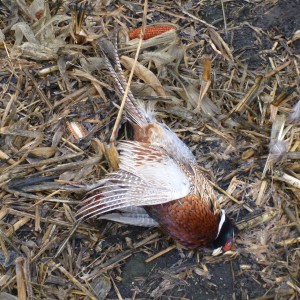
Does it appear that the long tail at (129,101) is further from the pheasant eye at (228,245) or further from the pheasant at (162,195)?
the pheasant eye at (228,245)

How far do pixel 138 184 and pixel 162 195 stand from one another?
14 centimetres

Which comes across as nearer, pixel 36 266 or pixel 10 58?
pixel 36 266

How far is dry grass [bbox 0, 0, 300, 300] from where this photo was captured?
2.93m

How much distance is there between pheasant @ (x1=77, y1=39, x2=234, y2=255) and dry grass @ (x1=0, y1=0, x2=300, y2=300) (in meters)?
0.08

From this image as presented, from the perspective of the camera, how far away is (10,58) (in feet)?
11.4

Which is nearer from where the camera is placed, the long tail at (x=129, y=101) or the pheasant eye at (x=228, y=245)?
the pheasant eye at (x=228, y=245)

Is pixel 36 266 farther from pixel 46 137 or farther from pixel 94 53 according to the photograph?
pixel 94 53

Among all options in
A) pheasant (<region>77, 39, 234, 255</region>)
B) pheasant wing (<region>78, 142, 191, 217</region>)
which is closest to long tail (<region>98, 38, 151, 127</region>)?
pheasant (<region>77, 39, 234, 255</region>)

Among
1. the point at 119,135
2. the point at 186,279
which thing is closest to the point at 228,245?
the point at 186,279

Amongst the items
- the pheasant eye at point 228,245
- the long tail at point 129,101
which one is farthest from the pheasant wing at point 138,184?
the pheasant eye at point 228,245

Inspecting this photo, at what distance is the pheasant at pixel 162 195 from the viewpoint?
2.93 meters

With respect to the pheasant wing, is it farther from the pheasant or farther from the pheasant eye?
the pheasant eye

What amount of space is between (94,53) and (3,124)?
0.68 meters

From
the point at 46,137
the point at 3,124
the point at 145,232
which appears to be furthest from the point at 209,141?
the point at 3,124
